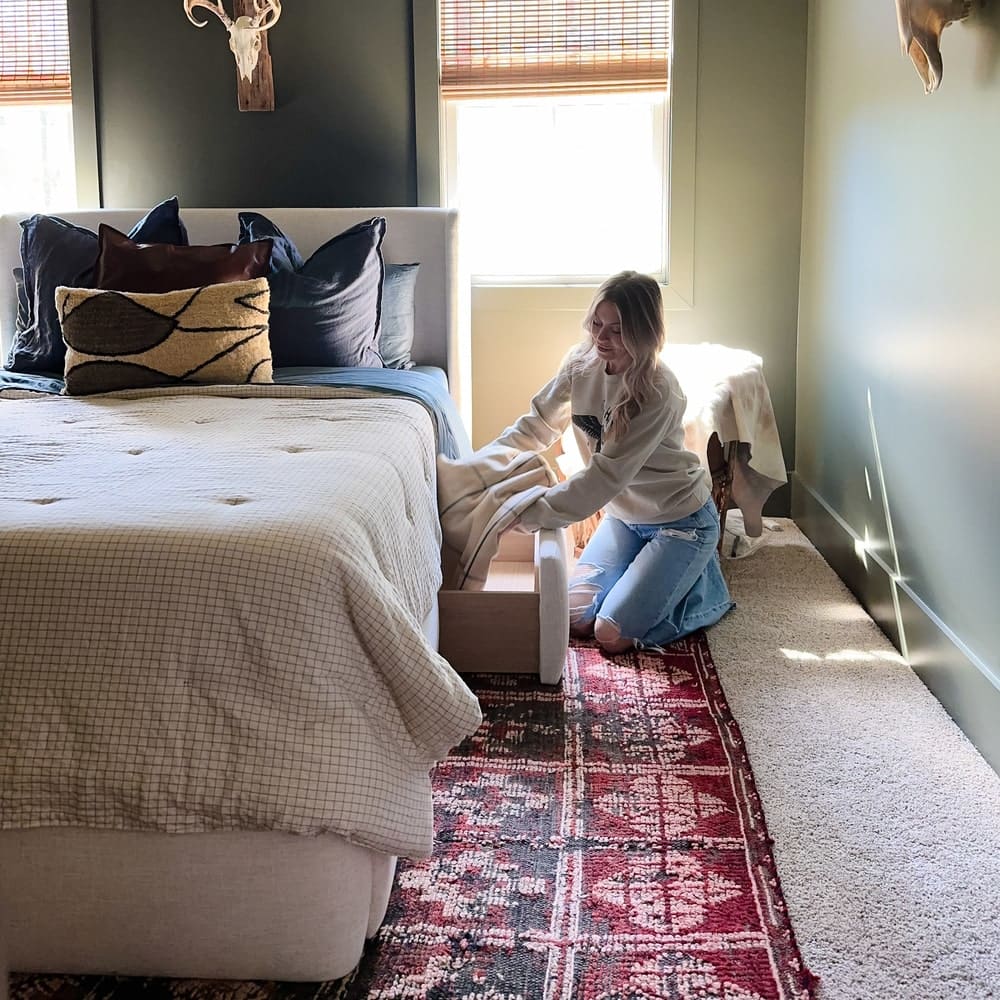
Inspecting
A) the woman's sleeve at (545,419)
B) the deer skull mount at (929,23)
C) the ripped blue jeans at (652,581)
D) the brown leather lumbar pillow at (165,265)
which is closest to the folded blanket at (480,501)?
the woman's sleeve at (545,419)

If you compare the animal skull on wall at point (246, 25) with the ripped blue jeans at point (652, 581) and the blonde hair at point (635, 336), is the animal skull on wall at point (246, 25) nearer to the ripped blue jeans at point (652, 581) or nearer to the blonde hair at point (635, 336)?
the blonde hair at point (635, 336)

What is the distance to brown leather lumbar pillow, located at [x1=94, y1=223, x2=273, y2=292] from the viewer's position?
3.03 m

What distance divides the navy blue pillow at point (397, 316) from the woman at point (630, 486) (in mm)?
Result: 616

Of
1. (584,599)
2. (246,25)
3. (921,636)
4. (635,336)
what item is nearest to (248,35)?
(246,25)

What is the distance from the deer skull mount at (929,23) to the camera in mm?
2195

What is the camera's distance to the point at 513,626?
8.47ft

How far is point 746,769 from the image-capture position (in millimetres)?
2170

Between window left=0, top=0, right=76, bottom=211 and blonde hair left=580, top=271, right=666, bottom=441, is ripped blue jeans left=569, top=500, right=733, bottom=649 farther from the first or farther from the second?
window left=0, top=0, right=76, bottom=211

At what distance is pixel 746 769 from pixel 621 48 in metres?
2.61

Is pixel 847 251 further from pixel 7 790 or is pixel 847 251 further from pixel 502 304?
pixel 7 790

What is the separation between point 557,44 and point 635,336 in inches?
63.9

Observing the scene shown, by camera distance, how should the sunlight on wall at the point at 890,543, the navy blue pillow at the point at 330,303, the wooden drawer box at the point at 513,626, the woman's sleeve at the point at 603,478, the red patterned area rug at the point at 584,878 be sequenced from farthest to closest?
the navy blue pillow at the point at 330,303 → the sunlight on wall at the point at 890,543 → the woman's sleeve at the point at 603,478 → the wooden drawer box at the point at 513,626 → the red patterned area rug at the point at 584,878

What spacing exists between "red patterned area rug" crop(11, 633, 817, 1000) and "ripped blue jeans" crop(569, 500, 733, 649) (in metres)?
0.33

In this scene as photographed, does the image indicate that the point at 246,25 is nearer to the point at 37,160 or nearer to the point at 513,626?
the point at 37,160
